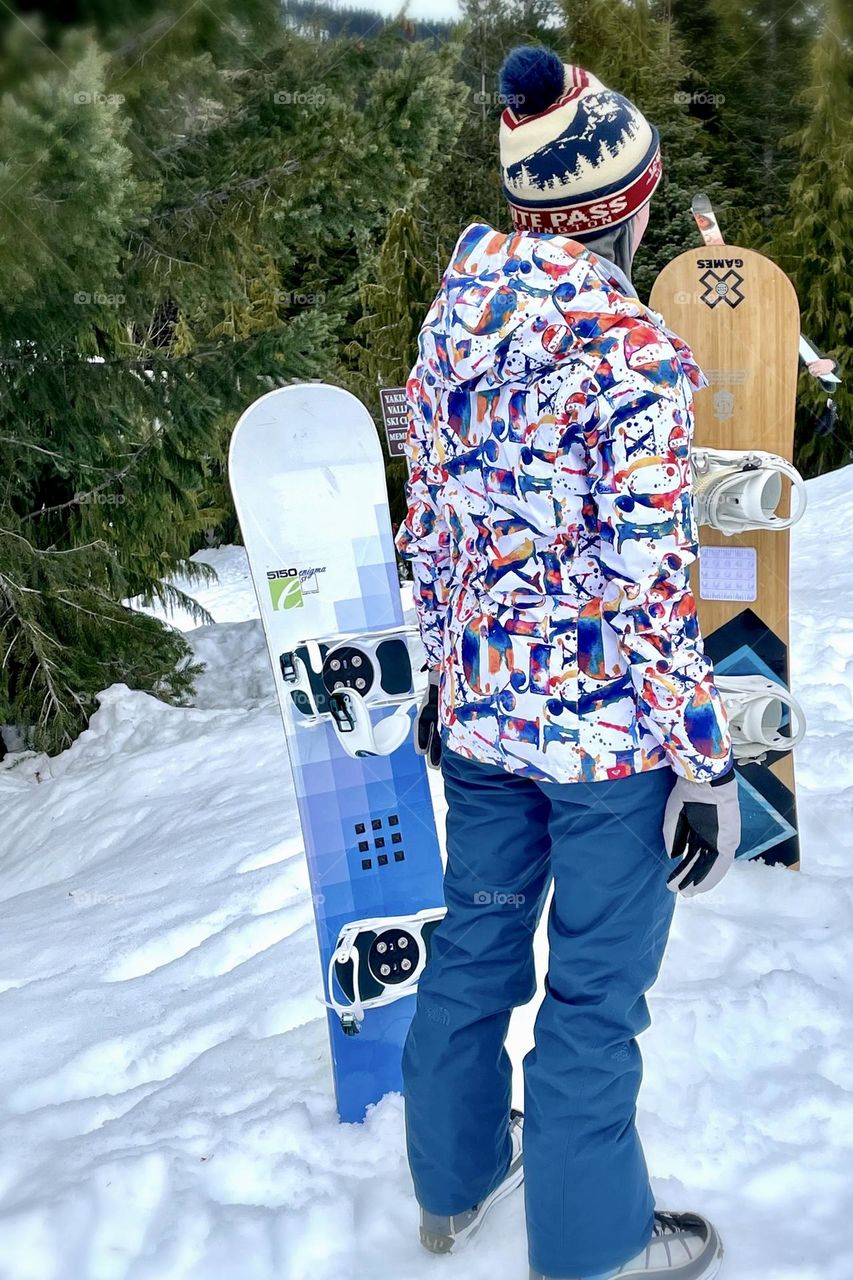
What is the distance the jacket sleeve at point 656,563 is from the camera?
3.71ft

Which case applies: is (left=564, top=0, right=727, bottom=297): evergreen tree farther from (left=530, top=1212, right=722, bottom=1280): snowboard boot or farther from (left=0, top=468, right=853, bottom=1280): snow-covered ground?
(left=530, top=1212, right=722, bottom=1280): snowboard boot

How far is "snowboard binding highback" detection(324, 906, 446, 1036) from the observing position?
1.95 meters

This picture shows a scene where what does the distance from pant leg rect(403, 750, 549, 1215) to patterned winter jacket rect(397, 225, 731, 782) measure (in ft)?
0.34

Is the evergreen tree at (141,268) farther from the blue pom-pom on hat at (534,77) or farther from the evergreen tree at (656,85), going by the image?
the evergreen tree at (656,85)

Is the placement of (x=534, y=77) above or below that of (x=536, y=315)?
above

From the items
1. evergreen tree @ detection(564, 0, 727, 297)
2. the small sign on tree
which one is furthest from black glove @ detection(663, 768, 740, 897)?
evergreen tree @ detection(564, 0, 727, 297)

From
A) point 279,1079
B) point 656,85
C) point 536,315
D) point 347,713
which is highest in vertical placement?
point 656,85

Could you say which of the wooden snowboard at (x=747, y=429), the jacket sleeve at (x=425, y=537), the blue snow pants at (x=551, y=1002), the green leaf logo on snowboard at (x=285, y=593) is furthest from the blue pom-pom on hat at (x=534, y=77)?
the wooden snowboard at (x=747, y=429)

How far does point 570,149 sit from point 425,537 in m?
0.57

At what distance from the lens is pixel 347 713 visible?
1979mm

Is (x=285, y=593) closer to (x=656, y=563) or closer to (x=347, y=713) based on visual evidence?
(x=347, y=713)

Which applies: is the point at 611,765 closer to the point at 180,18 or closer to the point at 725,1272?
the point at 725,1272

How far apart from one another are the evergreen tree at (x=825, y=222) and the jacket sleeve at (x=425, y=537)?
13668mm

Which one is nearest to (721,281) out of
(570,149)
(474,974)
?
(570,149)
